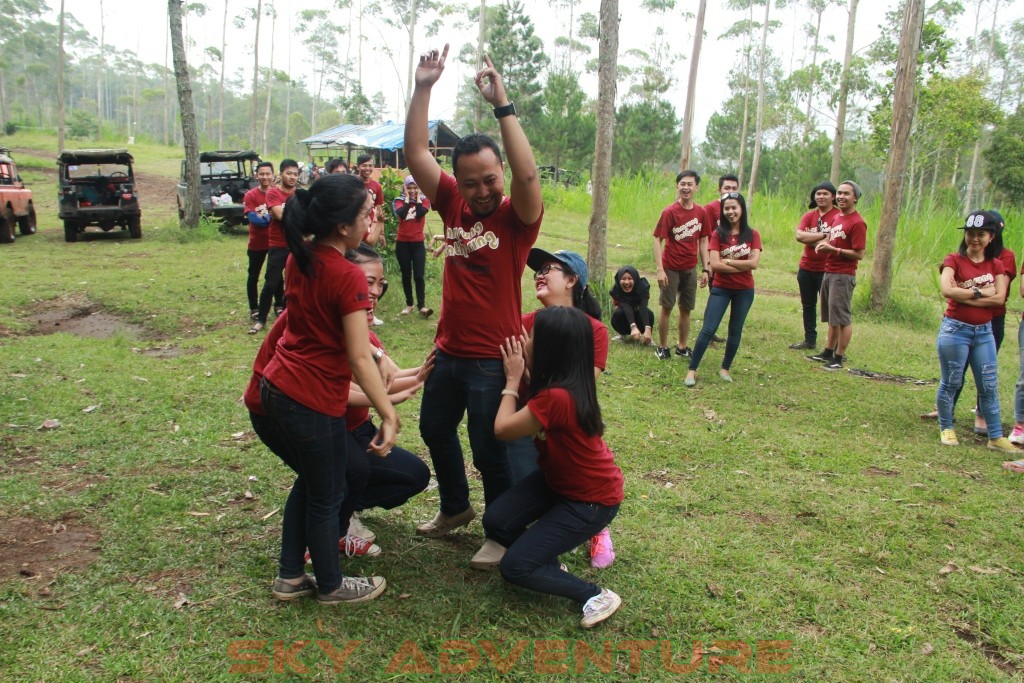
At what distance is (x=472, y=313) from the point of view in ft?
10.2

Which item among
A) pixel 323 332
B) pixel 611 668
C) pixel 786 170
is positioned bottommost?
pixel 611 668

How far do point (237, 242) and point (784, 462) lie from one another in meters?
12.6

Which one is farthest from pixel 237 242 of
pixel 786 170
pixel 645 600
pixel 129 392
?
pixel 786 170

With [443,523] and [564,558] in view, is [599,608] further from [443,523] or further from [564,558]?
[443,523]

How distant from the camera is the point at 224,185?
57.2ft

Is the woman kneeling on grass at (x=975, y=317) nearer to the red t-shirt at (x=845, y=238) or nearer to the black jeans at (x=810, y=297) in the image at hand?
the red t-shirt at (x=845, y=238)

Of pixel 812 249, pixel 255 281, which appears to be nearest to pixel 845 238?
pixel 812 249

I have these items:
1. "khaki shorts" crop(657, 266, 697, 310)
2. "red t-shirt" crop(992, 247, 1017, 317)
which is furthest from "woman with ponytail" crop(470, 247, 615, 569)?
"khaki shorts" crop(657, 266, 697, 310)

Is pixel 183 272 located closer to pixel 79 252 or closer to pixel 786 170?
pixel 79 252

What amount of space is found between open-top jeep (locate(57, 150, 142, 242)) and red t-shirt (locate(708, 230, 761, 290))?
494 inches

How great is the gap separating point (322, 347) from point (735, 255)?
4.86 metres

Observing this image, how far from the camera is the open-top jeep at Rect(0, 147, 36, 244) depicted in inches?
539

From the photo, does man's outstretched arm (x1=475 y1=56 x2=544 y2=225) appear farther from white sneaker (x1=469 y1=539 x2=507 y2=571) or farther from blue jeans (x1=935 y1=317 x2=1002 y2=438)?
blue jeans (x1=935 y1=317 x2=1002 y2=438)

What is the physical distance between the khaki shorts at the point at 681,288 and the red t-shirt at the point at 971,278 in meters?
2.55
